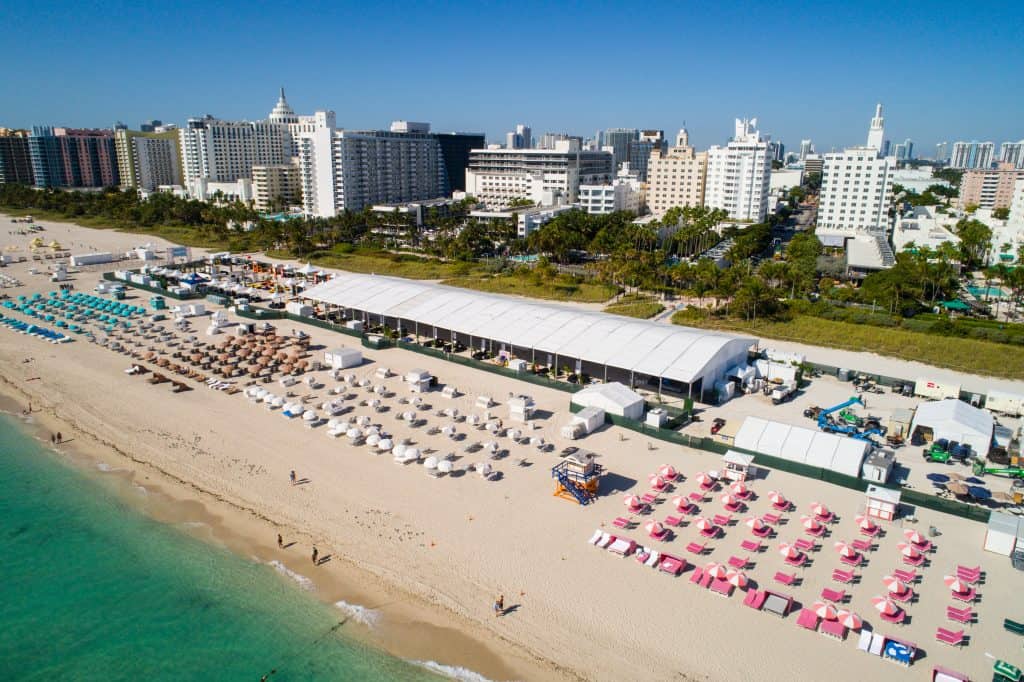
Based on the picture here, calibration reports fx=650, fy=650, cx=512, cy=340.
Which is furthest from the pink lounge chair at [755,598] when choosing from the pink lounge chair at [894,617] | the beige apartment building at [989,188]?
the beige apartment building at [989,188]

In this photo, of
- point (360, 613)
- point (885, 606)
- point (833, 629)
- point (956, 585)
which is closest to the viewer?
point (833, 629)

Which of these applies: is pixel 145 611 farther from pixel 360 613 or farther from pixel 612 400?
pixel 612 400

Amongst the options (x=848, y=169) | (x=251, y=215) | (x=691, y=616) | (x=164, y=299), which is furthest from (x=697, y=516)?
(x=251, y=215)

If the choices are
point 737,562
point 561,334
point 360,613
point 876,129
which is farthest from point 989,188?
point 360,613

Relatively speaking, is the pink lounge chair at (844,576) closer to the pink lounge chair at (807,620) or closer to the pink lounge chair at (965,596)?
the pink lounge chair at (807,620)

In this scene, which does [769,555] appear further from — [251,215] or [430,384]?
[251,215]

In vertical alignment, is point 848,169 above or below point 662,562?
above

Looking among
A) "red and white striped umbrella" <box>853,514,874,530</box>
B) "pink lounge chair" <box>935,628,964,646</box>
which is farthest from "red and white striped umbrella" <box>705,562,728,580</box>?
"red and white striped umbrella" <box>853,514,874,530</box>
